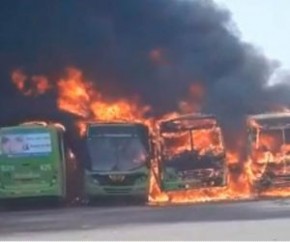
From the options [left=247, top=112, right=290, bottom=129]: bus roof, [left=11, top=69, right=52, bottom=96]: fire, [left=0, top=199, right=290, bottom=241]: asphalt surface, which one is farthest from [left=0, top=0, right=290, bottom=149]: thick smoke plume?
[left=0, top=199, right=290, bottom=241]: asphalt surface

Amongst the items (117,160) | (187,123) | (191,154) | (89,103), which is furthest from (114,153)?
(89,103)

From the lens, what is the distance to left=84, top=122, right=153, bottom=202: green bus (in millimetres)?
31875

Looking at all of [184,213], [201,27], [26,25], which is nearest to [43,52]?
[26,25]

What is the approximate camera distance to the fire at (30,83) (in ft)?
127

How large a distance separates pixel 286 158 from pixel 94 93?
9.02 metres

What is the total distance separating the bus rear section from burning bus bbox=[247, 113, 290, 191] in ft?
19.2

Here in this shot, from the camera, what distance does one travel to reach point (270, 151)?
33188 mm

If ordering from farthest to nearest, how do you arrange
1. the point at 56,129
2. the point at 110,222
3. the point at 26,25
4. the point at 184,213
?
the point at 26,25 → the point at 56,129 → the point at 184,213 → the point at 110,222

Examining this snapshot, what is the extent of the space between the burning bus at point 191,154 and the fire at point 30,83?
6821 millimetres

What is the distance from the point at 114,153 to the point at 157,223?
9.41 m

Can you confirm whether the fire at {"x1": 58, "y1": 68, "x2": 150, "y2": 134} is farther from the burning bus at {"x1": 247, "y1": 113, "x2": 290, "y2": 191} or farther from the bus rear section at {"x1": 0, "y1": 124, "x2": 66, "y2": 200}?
the bus rear section at {"x1": 0, "y1": 124, "x2": 66, "y2": 200}

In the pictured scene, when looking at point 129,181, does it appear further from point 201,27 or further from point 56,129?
point 201,27

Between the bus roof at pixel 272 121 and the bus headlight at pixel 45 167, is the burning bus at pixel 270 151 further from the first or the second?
the bus headlight at pixel 45 167

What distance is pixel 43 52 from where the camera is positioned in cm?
3912
